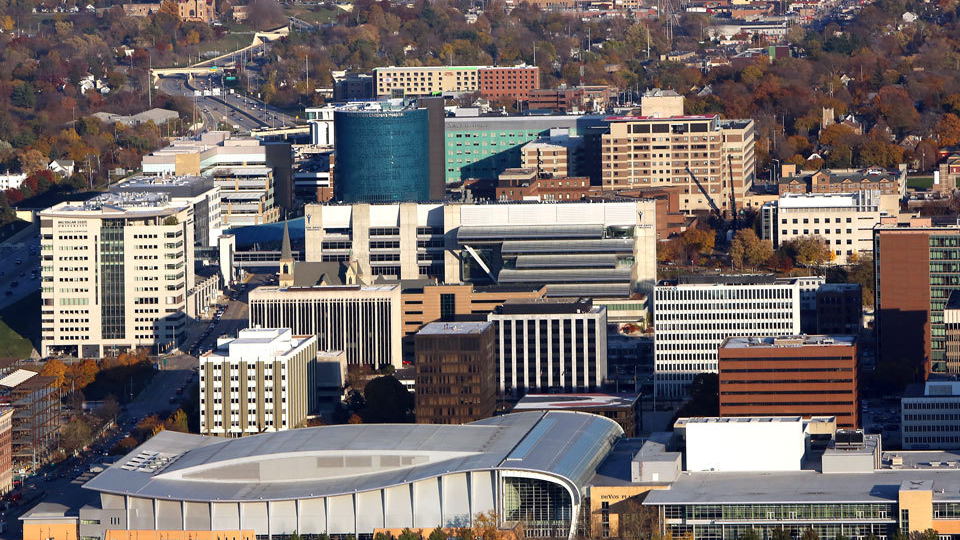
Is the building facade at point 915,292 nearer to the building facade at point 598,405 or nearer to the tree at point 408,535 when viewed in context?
the building facade at point 598,405

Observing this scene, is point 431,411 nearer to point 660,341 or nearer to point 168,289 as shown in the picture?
point 660,341

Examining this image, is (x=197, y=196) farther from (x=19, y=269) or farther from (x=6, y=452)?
(x=6, y=452)

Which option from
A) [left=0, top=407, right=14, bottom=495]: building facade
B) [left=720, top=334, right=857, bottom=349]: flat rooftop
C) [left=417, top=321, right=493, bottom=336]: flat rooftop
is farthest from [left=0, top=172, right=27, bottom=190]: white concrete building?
[left=720, top=334, right=857, bottom=349]: flat rooftop

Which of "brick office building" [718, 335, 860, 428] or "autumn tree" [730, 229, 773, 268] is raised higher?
"autumn tree" [730, 229, 773, 268]

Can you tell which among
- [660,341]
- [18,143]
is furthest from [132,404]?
[18,143]

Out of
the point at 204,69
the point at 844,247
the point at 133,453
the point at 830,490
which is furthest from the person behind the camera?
the point at 204,69

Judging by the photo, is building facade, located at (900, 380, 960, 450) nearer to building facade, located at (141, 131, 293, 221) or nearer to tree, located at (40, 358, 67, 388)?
tree, located at (40, 358, 67, 388)
